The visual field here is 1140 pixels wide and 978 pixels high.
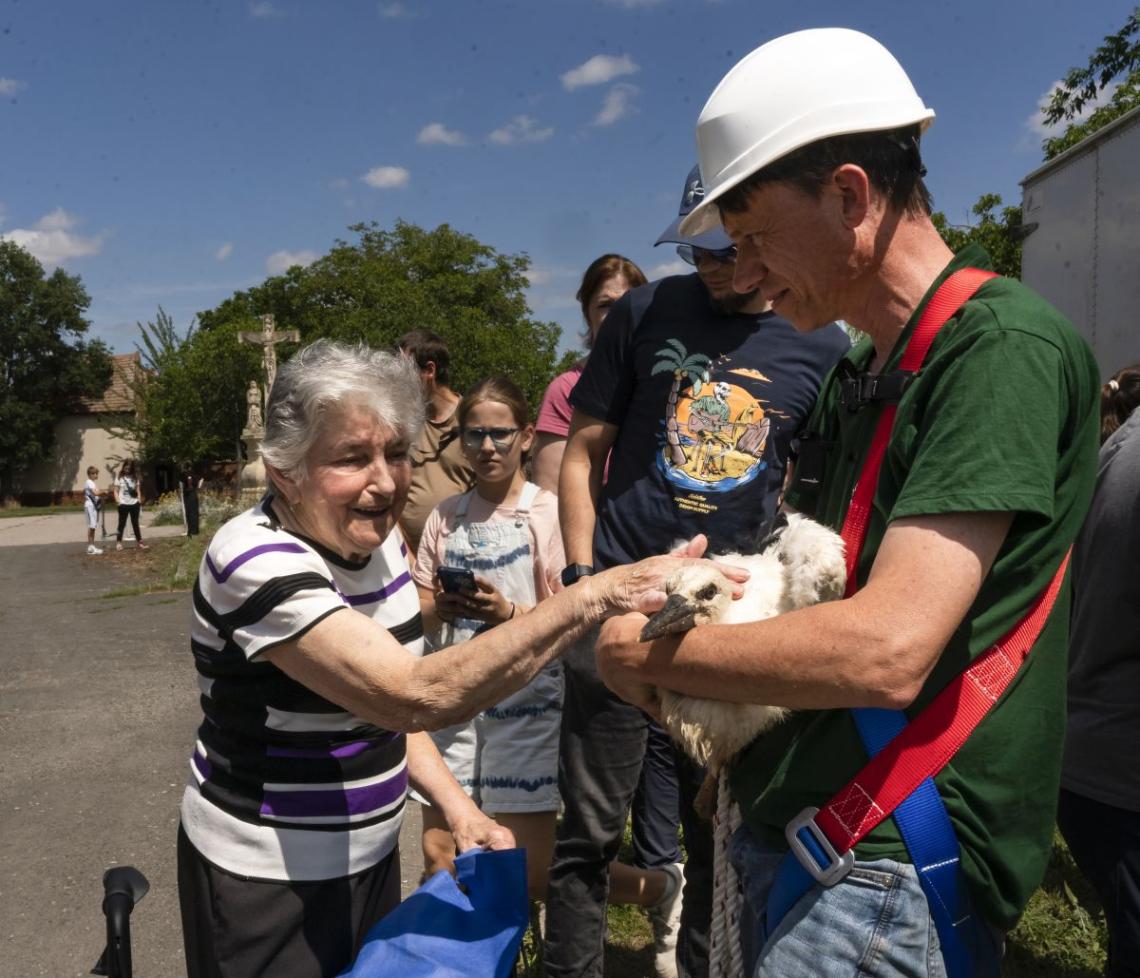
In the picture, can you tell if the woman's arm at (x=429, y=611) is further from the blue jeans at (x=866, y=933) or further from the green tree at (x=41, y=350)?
the green tree at (x=41, y=350)

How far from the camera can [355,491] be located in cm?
225

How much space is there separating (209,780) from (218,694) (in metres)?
0.23

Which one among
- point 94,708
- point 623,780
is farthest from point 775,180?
point 94,708

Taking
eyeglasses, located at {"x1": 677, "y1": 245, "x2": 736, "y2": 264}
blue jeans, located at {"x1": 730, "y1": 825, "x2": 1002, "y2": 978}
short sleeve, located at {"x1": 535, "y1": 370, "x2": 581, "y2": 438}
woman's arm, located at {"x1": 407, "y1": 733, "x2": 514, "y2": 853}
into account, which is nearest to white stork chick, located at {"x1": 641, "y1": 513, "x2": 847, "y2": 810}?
blue jeans, located at {"x1": 730, "y1": 825, "x2": 1002, "y2": 978}

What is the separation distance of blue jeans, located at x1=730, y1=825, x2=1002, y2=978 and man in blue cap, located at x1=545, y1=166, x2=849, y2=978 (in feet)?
5.18

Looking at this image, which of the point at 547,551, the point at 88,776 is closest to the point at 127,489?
the point at 88,776

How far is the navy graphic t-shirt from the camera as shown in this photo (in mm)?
3143

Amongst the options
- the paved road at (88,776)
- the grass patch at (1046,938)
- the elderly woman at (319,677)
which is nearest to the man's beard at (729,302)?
the elderly woman at (319,677)

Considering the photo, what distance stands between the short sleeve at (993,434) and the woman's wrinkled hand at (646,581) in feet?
1.27

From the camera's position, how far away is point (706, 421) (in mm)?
3160

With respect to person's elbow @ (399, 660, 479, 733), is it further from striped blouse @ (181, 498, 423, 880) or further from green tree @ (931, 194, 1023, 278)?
green tree @ (931, 194, 1023, 278)

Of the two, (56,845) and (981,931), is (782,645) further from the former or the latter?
(56,845)

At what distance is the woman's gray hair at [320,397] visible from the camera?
2.24m

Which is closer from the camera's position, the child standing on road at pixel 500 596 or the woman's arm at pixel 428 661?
the woman's arm at pixel 428 661
